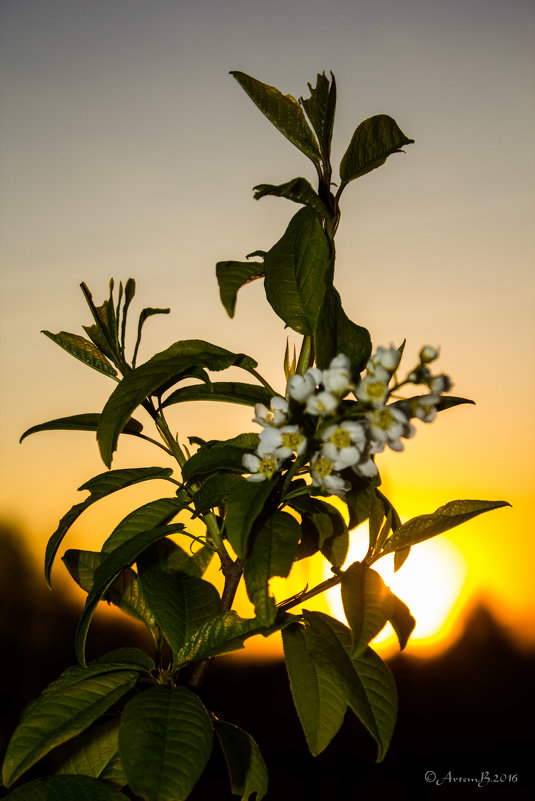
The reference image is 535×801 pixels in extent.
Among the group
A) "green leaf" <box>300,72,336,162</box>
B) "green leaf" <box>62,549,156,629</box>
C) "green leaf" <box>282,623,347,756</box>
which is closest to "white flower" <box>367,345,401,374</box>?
"green leaf" <box>300,72,336,162</box>

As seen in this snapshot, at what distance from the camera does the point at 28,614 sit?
1439 centimetres

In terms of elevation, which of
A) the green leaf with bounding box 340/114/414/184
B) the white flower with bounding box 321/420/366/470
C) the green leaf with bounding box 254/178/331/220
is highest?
the green leaf with bounding box 340/114/414/184

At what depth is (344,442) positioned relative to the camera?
3.26 feet

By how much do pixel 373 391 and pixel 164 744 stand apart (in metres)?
0.59

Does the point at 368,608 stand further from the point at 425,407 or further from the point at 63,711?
the point at 63,711

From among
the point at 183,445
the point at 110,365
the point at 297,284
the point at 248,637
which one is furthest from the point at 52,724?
the point at 297,284

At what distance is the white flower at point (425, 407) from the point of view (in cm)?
108

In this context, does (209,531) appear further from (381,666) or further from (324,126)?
(324,126)

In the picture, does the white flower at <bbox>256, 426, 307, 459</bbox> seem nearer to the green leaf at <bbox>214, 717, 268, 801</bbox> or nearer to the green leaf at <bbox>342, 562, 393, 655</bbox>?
the green leaf at <bbox>342, 562, 393, 655</bbox>

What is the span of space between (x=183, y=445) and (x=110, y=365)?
237 millimetres

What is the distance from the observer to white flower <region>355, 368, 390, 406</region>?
3.26 feet

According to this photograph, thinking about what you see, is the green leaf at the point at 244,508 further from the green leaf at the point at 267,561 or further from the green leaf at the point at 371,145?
the green leaf at the point at 371,145

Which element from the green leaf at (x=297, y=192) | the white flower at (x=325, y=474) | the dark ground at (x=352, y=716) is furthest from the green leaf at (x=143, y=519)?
the dark ground at (x=352, y=716)

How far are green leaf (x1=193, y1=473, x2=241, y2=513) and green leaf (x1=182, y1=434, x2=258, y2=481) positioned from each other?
0.01m
